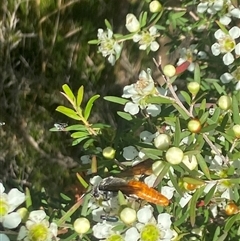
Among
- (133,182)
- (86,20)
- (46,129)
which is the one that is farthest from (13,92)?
(133,182)

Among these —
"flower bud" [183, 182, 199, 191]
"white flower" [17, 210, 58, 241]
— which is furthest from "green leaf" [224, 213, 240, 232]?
"white flower" [17, 210, 58, 241]

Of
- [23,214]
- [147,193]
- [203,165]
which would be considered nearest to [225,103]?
[203,165]

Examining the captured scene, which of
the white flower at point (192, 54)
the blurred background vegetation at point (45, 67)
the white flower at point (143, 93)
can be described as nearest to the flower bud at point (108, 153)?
the white flower at point (143, 93)

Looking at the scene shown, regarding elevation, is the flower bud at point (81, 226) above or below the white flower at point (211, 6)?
below

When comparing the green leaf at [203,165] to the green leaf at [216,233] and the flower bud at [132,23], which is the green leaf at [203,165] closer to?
the green leaf at [216,233]

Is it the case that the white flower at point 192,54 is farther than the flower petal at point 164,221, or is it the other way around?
the white flower at point 192,54

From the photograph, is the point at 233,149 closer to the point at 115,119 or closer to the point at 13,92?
the point at 115,119

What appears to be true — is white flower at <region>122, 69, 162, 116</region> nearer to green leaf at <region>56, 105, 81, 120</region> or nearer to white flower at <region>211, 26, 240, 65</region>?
green leaf at <region>56, 105, 81, 120</region>
